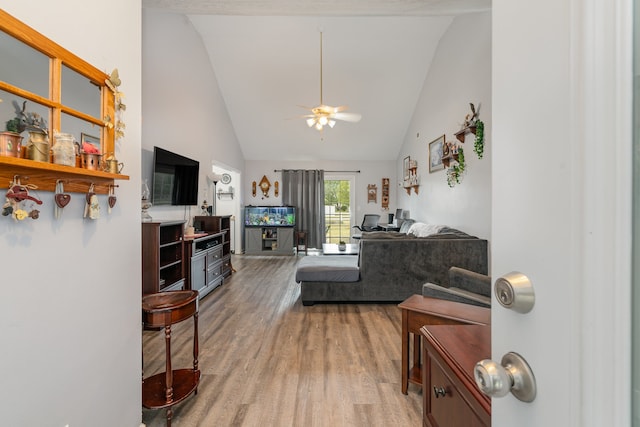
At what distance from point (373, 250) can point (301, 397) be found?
1802 millimetres

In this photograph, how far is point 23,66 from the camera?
909 mm

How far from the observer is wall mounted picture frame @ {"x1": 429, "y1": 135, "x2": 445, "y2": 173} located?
4.47 m

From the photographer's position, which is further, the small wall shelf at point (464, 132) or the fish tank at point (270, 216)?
the fish tank at point (270, 216)

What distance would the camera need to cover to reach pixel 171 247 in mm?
3287

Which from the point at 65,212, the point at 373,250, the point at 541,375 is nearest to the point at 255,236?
the point at 373,250

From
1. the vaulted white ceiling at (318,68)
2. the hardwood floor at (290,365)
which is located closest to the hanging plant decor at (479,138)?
the vaulted white ceiling at (318,68)

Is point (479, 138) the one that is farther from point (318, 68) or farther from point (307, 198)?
point (307, 198)

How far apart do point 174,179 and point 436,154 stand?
3919 millimetres

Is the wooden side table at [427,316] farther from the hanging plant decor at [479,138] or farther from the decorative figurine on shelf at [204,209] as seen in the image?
the decorative figurine on shelf at [204,209]

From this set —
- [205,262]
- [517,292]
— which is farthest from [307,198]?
[517,292]

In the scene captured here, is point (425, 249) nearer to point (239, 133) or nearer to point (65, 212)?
point (65, 212)

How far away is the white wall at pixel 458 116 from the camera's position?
3.21 meters

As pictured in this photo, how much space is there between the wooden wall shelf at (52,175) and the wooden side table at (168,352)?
0.70 meters

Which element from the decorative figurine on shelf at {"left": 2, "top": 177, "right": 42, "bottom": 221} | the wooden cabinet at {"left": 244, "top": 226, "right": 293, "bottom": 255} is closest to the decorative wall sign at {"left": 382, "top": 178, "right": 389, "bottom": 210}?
the wooden cabinet at {"left": 244, "top": 226, "right": 293, "bottom": 255}
